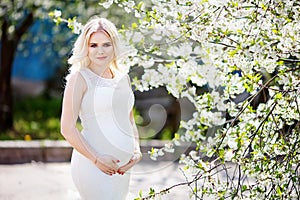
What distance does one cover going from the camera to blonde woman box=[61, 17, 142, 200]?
150 inches

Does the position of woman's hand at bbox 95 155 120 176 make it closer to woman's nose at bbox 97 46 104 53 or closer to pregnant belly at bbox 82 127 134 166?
pregnant belly at bbox 82 127 134 166

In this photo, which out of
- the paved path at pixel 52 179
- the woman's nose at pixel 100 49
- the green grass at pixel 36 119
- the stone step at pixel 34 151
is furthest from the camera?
the green grass at pixel 36 119

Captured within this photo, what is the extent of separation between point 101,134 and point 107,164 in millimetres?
167

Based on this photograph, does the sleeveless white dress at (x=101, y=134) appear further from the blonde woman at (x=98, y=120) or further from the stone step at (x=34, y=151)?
the stone step at (x=34, y=151)

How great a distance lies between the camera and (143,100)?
1159 cm

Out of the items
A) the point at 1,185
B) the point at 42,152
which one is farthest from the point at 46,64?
the point at 1,185

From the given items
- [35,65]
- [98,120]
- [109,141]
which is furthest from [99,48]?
[35,65]

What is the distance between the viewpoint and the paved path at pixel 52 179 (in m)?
6.26

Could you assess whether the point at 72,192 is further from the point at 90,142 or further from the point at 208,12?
the point at 208,12

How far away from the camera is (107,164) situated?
3.81 meters

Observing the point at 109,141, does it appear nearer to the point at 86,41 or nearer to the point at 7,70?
the point at 86,41

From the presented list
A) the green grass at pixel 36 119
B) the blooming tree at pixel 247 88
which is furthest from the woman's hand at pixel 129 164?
the green grass at pixel 36 119

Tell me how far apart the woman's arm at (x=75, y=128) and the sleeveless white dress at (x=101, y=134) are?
0.13ft

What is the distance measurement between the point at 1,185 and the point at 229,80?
3.13 metres
